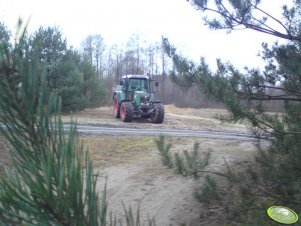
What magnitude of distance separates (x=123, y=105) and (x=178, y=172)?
14986mm

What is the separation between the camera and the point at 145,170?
29.1ft

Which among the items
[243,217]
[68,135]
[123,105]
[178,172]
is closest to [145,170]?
[178,172]

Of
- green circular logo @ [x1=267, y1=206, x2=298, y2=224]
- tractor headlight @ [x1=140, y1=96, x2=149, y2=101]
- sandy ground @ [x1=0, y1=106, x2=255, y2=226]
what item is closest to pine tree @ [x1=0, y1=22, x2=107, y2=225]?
green circular logo @ [x1=267, y1=206, x2=298, y2=224]

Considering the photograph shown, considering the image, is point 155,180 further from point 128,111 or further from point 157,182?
point 128,111

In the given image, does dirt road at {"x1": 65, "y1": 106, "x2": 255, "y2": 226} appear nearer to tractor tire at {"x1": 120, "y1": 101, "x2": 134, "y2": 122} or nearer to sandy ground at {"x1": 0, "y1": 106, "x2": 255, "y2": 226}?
sandy ground at {"x1": 0, "y1": 106, "x2": 255, "y2": 226}

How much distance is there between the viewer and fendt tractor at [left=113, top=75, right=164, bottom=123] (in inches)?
758

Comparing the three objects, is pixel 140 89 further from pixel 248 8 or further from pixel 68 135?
pixel 68 135

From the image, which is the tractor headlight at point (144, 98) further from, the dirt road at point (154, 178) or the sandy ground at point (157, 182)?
the sandy ground at point (157, 182)

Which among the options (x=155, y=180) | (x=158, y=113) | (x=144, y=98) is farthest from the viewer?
(x=144, y=98)

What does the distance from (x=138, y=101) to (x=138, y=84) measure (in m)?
1.71

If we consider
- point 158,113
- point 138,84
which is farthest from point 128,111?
point 138,84

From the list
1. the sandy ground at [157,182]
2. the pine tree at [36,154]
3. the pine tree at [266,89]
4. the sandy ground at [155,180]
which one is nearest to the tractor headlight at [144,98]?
the sandy ground at [155,180]

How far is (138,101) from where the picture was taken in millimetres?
19516

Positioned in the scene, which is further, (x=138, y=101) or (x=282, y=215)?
(x=138, y=101)
